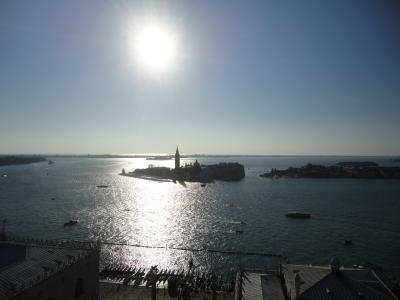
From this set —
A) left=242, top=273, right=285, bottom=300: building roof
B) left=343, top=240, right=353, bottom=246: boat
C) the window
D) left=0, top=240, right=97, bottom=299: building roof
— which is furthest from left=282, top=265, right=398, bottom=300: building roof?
left=343, top=240, right=353, bottom=246: boat

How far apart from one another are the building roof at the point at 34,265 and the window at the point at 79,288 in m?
1.90

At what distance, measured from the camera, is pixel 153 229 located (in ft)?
201

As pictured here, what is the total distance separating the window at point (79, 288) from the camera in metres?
23.5

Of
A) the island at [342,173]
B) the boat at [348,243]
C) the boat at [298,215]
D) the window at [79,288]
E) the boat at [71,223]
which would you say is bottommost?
the boat at [348,243]

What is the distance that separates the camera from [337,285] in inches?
933

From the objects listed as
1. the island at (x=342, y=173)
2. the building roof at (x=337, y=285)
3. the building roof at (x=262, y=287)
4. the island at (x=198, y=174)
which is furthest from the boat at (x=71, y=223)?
the island at (x=342, y=173)

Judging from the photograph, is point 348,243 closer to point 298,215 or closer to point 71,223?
point 298,215

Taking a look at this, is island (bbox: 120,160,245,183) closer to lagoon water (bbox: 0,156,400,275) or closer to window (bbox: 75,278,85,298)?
lagoon water (bbox: 0,156,400,275)

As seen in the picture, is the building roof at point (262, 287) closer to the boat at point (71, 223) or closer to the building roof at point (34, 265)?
the building roof at point (34, 265)

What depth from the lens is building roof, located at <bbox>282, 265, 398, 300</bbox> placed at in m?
22.7

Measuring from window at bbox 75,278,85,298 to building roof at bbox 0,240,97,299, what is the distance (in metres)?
1.90

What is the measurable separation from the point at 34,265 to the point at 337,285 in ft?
72.9

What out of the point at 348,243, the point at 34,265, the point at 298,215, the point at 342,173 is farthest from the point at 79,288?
the point at 342,173

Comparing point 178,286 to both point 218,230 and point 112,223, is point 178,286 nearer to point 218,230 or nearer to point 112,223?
point 218,230
